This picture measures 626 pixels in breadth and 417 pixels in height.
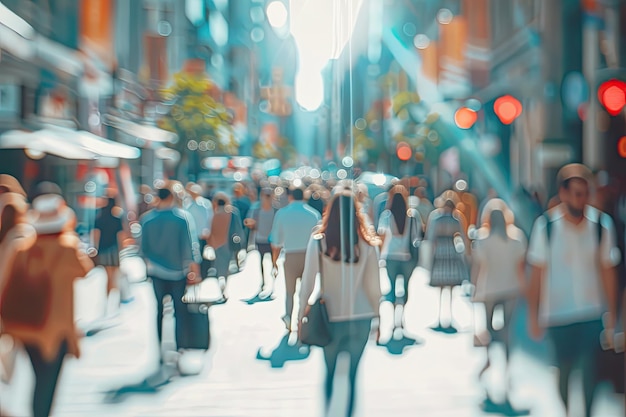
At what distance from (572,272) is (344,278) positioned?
52.6 inches

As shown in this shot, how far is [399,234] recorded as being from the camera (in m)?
6.22

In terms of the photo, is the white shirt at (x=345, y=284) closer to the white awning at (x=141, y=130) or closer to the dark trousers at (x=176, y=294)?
the dark trousers at (x=176, y=294)

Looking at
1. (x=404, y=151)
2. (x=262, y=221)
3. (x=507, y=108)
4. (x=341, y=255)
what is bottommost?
(x=341, y=255)

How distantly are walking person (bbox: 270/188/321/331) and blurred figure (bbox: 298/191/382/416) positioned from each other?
1.94m

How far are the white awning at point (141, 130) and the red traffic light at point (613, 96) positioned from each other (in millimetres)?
4046

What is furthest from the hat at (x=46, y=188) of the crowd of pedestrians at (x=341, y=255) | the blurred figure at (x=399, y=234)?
the blurred figure at (x=399, y=234)

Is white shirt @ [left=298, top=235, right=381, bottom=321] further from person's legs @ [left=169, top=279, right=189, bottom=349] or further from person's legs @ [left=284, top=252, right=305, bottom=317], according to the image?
person's legs @ [left=284, top=252, right=305, bottom=317]

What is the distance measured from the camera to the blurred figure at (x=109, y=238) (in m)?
6.00

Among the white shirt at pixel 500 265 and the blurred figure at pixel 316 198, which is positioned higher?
the blurred figure at pixel 316 198

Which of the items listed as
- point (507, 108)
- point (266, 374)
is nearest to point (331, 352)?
point (266, 374)

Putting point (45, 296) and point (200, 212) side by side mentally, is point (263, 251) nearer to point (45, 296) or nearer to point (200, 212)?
point (200, 212)

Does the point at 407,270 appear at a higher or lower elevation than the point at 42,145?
lower

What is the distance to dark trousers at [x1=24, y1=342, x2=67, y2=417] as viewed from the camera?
3879mm

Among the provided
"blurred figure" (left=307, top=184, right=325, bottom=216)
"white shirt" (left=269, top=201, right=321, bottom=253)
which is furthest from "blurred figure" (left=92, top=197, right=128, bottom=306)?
"blurred figure" (left=307, top=184, right=325, bottom=216)
